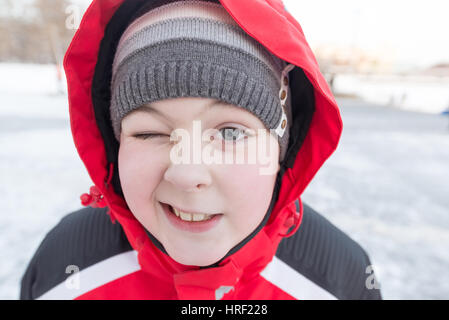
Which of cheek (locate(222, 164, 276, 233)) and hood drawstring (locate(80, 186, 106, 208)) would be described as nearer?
cheek (locate(222, 164, 276, 233))

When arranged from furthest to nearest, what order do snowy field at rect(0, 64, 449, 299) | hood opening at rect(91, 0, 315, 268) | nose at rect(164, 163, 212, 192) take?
snowy field at rect(0, 64, 449, 299) → hood opening at rect(91, 0, 315, 268) → nose at rect(164, 163, 212, 192)

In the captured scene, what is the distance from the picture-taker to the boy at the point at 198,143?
1.60 feet

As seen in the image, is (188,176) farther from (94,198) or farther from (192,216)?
(94,198)

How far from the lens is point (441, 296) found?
4.53ft

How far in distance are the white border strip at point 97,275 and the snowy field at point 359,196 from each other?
80 cm

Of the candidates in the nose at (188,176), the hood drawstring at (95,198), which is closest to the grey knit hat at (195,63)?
the nose at (188,176)

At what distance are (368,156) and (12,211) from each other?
363cm

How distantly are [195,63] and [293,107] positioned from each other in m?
0.30

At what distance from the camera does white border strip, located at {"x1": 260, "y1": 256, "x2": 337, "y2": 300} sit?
0.72 meters

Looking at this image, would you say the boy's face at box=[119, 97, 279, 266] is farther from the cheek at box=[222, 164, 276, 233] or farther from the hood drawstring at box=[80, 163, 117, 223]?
the hood drawstring at box=[80, 163, 117, 223]

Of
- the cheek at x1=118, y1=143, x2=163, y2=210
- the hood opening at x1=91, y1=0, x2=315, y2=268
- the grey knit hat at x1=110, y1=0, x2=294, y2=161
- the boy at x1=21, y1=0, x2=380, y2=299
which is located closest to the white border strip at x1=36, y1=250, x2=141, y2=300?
the boy at x1=21, y1=0, x2=380, y2=299

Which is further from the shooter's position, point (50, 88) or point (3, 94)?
point (50, 88)

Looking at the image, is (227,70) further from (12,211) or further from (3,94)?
(3,94)

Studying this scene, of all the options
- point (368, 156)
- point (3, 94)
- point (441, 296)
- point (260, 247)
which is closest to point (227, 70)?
point (260, 247)
